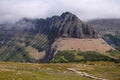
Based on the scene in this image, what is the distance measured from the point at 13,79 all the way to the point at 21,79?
2272mm

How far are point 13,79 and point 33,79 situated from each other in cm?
592

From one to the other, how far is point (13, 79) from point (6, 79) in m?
1.25

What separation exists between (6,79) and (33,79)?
6.79 meters

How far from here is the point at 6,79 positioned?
183 ft

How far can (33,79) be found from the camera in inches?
2397

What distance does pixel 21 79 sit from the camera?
57844 millimetres

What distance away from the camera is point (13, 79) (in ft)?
184

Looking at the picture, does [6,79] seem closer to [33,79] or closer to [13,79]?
[13,79]

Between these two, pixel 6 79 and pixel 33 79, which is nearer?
pixel 6 79

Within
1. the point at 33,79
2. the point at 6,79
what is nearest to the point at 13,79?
the point at 6,79

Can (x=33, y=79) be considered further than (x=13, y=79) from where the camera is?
Yes

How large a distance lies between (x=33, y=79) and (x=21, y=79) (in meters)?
3.65
